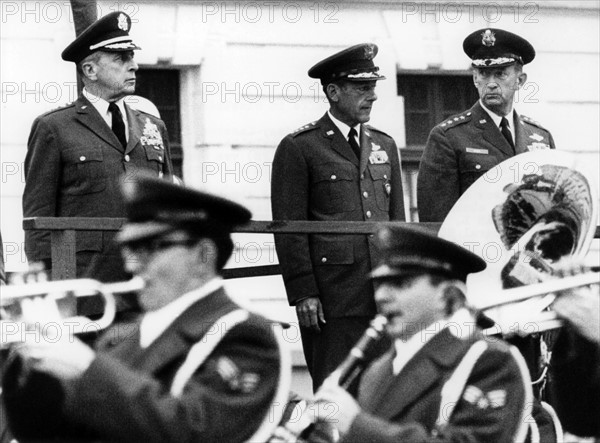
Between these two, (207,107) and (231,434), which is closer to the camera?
(231,434)

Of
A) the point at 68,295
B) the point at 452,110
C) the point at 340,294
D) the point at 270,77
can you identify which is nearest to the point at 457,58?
the point at 452,110

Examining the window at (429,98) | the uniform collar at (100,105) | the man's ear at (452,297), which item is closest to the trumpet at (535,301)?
the man's ear at (452,297)

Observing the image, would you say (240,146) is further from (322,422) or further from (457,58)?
(322,422)

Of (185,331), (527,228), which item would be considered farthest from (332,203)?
(185,331)

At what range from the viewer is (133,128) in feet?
36.4

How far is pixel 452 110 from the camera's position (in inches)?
635

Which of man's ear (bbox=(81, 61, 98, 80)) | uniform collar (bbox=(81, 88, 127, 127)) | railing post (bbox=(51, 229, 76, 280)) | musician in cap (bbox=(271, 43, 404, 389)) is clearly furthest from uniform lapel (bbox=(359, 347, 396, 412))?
man's ear (bbox=(81, 61, 98, 80))

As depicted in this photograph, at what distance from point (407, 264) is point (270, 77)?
6775mm

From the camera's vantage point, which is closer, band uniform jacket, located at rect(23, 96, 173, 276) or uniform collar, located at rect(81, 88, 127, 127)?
band uniform jacket, located at rect(23, 96, 173, 276)

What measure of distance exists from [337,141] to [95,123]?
1.39 m

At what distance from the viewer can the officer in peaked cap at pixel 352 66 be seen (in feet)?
38.2

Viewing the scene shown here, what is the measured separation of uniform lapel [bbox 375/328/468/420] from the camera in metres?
8.45

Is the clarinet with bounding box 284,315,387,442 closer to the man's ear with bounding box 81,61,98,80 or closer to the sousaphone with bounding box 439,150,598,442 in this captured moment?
the sousaphone with bounding box 439,150,598,442

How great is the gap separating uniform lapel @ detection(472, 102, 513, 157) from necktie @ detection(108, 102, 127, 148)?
6.57 ft
